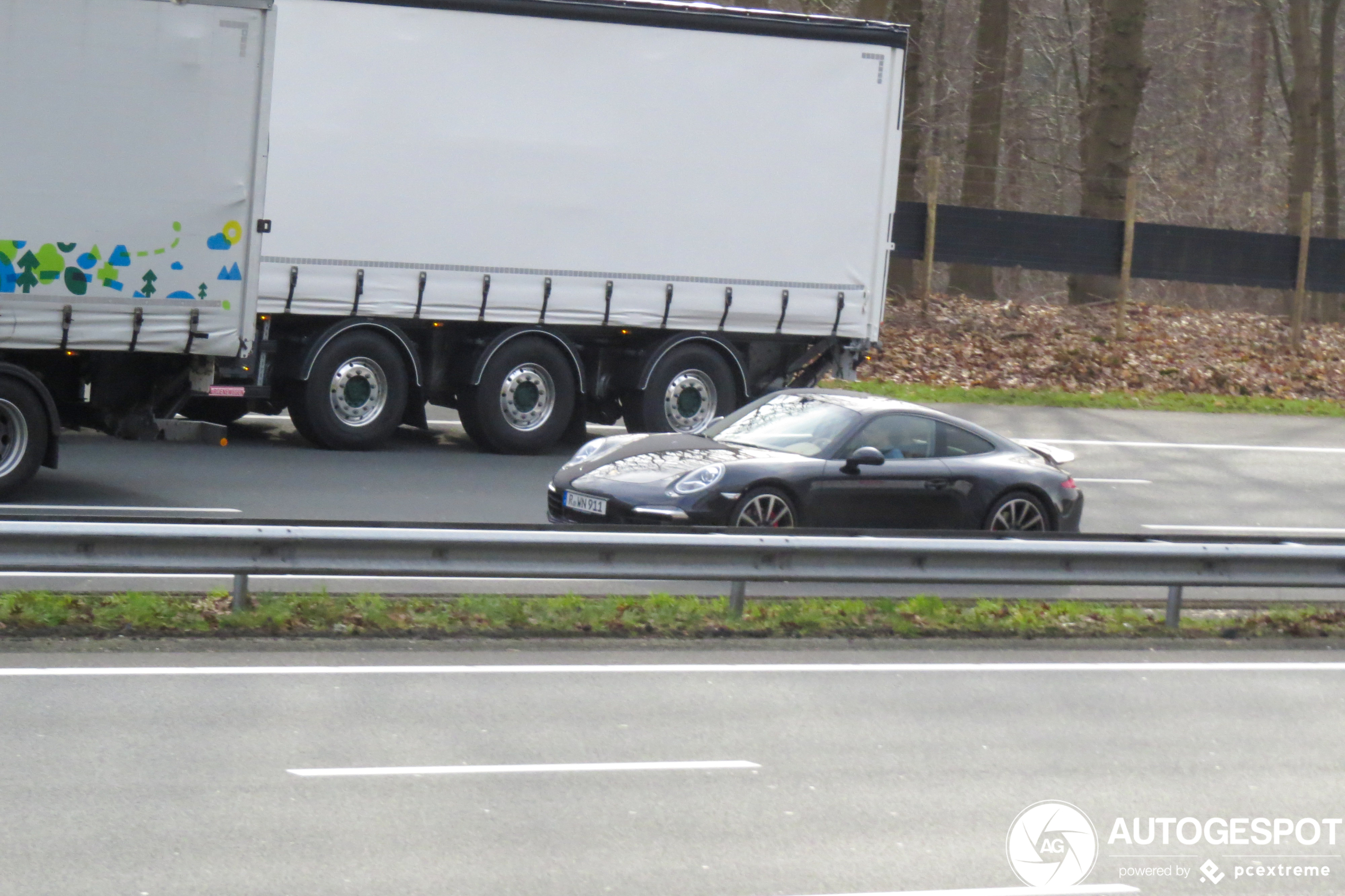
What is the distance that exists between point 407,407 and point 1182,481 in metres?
7.55

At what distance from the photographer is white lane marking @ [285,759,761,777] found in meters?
6.64

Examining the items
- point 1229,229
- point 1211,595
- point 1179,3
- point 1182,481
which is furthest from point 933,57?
point 1211,595

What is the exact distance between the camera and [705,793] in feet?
21.9

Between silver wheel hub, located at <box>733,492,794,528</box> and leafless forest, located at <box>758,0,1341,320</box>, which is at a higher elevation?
leafless forest, located at <box>758,0,1341,320</box>

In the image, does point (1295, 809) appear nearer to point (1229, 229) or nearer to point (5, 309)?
point (5, 309)

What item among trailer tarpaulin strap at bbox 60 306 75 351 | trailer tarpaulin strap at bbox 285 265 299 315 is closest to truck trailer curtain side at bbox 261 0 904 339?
trailer tarpaulin strap at bbox 285 265 299 315

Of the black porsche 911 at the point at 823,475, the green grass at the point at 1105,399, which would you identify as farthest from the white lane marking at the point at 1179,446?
the black porsche 911 at the point at 823,475

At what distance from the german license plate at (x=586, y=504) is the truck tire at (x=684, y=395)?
16.6ft

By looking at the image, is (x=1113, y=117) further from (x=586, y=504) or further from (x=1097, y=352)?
(x=586, y=504)

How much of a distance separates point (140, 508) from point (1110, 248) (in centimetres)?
1758

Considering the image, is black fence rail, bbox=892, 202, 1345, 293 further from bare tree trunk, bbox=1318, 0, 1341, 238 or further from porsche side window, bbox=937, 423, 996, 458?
porsche side window, bbox=937, 423, 996, 458

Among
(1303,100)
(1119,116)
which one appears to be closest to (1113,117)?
(1119,116)

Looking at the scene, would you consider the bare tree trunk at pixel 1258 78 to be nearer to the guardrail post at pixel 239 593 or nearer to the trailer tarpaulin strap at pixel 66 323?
Result: the trailer tarpaulin strap at pixel 66 323

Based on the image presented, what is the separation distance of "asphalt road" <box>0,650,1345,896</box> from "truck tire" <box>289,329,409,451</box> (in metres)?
7.03
